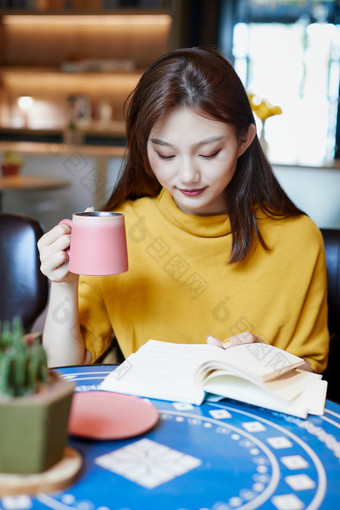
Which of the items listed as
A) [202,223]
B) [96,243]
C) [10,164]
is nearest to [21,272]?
[202,223]

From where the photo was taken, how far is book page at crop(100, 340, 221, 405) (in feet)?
3.10

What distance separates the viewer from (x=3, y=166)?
335cm

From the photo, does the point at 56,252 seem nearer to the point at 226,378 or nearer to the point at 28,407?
the point at 226,378

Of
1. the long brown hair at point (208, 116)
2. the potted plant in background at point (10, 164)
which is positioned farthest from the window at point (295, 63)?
the long brown hair at point (208, 116)

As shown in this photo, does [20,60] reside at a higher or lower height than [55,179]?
higher

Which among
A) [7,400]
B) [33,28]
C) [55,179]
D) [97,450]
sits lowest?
[55,179]

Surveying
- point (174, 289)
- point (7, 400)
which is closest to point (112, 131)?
point (174, 289)

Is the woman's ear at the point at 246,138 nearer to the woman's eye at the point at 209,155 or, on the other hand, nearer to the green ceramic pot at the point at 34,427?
the woman's eye at the point at 209,155

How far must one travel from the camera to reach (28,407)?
63 centimetres

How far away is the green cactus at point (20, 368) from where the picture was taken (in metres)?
0.64

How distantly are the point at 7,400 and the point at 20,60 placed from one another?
5.69 m

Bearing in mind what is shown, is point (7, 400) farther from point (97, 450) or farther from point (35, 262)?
point (35, 262)

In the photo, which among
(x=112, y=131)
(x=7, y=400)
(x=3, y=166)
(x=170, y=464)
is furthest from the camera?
(x=112, y=131)

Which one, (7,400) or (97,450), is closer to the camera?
(7,400)
